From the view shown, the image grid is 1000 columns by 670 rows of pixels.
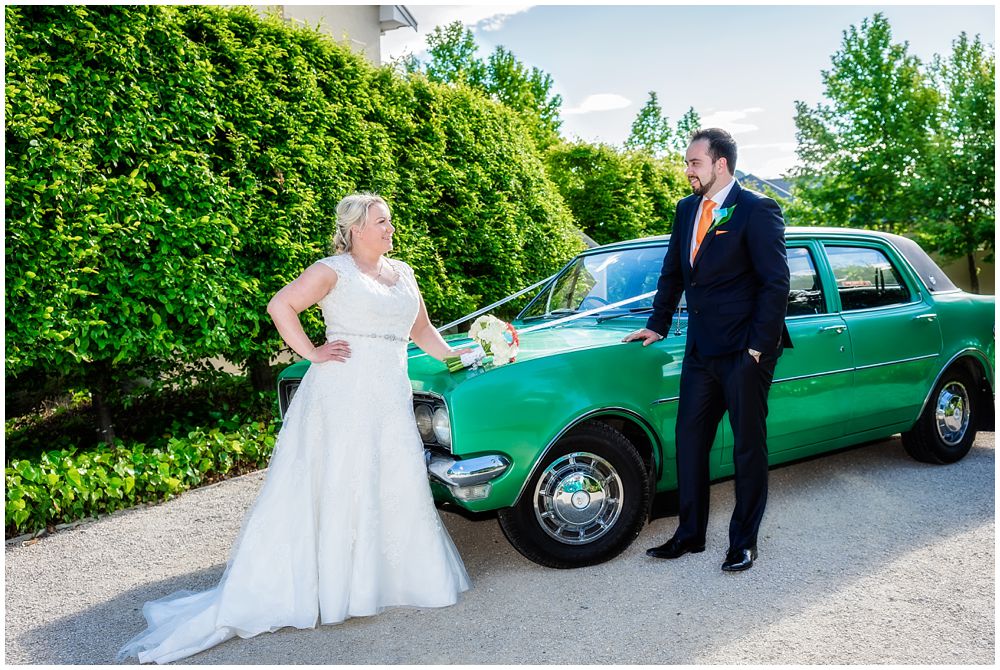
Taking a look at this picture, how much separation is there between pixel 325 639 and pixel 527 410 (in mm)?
1377

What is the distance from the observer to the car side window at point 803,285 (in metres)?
5.04

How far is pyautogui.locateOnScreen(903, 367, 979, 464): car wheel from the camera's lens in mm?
5777

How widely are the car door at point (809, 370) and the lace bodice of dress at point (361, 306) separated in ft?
6.50

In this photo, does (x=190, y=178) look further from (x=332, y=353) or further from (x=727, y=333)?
(x=727, y=333)

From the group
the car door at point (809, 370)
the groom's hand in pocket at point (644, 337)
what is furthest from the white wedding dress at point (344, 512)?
the car door at point (809, 370)

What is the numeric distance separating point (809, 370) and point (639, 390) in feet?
4.25

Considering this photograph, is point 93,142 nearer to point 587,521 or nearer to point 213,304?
point 213,304

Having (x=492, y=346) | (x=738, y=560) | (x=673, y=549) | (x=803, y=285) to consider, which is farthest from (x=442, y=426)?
(x=803, y=285)

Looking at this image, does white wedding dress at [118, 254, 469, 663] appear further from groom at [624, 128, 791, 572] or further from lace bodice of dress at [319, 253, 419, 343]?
groom at [624, 128, 791, 572]

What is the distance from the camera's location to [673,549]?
4.28 m

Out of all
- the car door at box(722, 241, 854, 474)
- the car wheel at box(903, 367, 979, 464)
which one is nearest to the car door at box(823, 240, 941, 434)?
the car door at box(722, 241, 854, 474)

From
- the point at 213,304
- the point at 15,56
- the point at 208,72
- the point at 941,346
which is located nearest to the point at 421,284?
the point at 213,304

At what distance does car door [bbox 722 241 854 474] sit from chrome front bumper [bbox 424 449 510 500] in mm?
1490

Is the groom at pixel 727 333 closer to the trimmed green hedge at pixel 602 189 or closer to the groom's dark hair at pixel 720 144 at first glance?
the groom's dark hair at pixel 720 144
